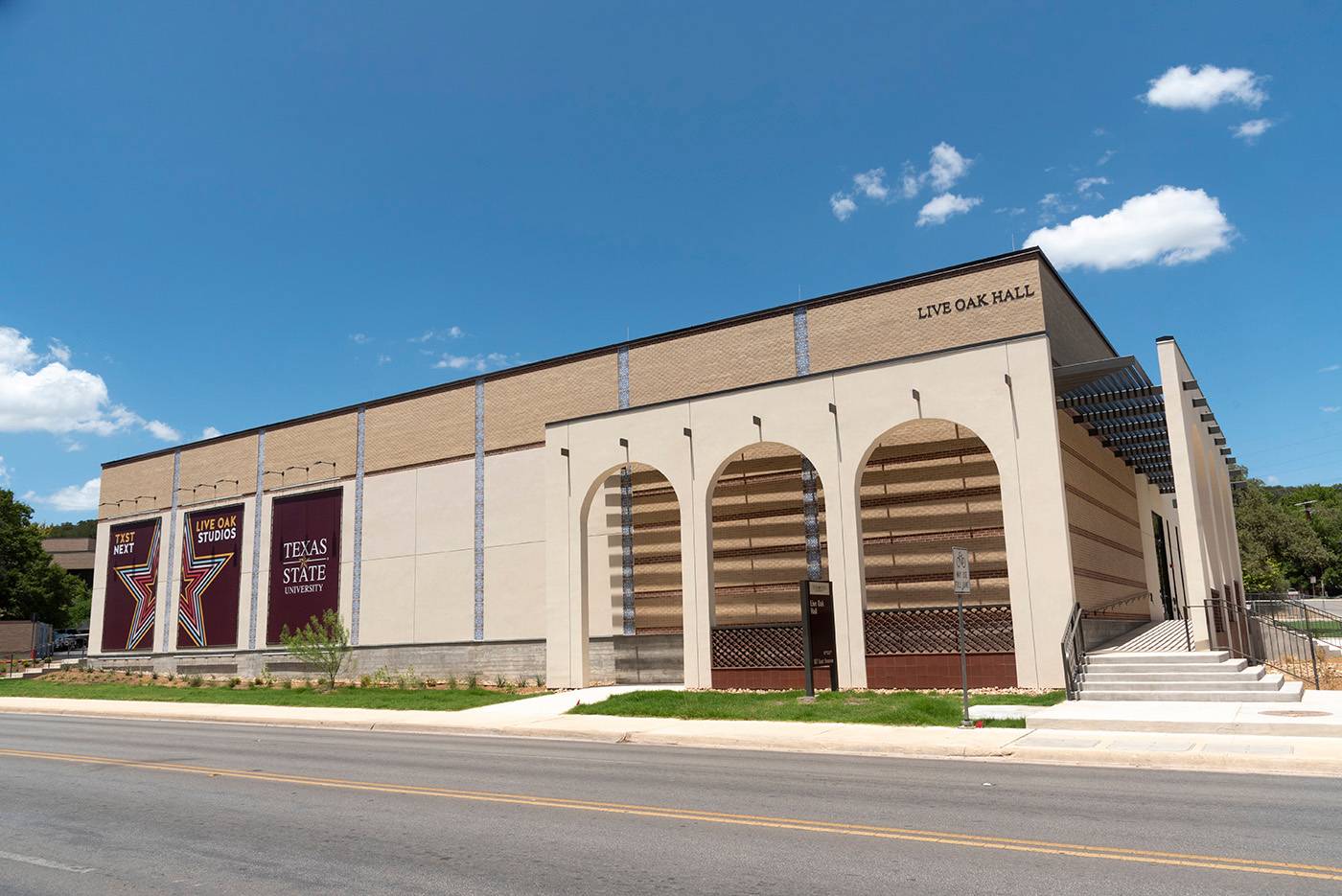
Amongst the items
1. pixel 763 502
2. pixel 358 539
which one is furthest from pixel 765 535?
pixel 358 539

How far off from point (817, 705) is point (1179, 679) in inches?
271

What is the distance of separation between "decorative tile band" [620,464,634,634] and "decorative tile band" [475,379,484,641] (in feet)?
19.2

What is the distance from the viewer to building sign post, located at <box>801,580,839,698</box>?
2119cm

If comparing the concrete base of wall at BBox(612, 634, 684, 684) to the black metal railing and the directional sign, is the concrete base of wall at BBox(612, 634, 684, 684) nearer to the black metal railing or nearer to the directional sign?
the directional sign

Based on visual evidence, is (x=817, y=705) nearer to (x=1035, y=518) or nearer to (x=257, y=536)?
(x=1035, y=518)

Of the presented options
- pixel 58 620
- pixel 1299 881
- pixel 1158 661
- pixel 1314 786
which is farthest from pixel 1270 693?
pixel 58 620

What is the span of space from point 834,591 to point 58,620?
260 feet

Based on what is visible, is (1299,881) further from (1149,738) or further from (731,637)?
(731,637)

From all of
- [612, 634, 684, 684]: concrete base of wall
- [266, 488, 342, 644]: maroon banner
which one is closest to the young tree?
[266, 488, 342, 644]: maroon banner

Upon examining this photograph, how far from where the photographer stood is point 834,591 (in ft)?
73.7

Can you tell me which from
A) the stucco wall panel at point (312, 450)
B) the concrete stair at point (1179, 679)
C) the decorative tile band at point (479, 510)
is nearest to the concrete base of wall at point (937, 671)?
the concrete stair at point (1179, 679)

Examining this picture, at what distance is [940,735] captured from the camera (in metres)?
14.8

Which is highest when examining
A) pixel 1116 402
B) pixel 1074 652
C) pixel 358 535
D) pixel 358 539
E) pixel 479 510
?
pixel 1116 402

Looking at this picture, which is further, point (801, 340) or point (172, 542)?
point (172, 542)
